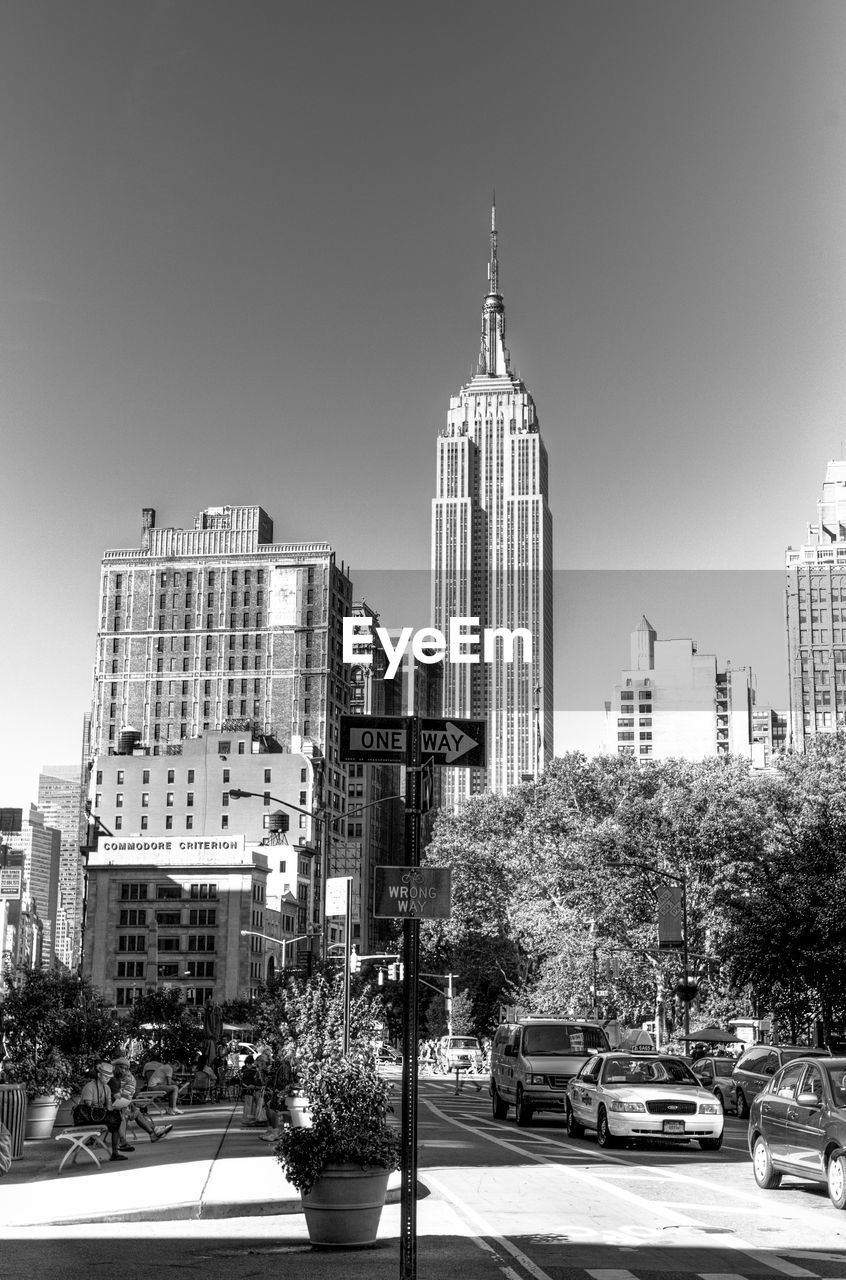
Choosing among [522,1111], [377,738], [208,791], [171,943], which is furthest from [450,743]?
[208,791]

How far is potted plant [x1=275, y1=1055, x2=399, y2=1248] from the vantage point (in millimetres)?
13203

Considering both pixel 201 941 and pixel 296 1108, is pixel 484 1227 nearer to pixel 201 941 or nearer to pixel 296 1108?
pixel 296 1108

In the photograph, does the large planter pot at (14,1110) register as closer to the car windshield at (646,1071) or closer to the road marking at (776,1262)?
the car windshield at (646,1071)

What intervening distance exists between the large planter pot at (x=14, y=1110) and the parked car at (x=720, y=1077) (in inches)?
687

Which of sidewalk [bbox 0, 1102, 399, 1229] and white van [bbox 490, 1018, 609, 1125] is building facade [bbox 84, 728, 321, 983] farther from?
sidewalk [bbox 0, 1102, 399, 1229]

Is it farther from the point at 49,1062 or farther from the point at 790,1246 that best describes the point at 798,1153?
the point at 49,1062

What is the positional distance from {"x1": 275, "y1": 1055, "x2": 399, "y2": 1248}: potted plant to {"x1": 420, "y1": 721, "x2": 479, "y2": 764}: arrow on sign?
3.90 metres

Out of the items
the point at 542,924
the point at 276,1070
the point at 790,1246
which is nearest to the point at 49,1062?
the point at 276,1070

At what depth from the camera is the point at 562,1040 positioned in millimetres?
30625

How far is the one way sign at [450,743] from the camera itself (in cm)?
1123

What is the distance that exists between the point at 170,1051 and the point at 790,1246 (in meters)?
30.9

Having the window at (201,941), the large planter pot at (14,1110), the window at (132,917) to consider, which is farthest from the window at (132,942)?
the large planter pot at (14,1110)

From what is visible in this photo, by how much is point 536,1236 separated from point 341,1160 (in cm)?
227

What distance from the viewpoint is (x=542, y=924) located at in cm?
7194
